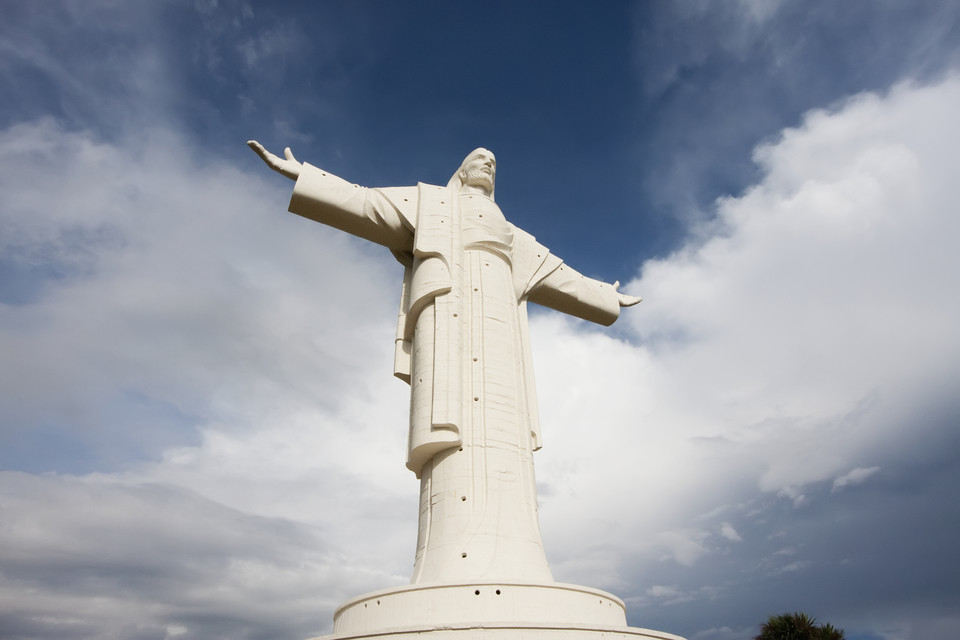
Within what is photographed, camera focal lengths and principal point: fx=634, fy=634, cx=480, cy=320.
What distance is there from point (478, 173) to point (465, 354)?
15.9ft

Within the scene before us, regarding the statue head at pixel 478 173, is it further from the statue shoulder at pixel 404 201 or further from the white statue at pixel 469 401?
the statue shoulder at pixel 404 201

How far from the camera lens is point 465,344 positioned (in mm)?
10859

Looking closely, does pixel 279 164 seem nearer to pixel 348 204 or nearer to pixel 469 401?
pixel 348 204

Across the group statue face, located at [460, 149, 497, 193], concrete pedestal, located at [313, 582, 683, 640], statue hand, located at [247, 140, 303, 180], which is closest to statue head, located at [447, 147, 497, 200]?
statue face, located at [460, 149, 497, 193]

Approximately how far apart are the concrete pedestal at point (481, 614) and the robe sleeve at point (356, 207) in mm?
6844

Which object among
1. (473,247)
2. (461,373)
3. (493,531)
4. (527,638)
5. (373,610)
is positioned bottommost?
(527,638)

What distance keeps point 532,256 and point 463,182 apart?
2.24 meters

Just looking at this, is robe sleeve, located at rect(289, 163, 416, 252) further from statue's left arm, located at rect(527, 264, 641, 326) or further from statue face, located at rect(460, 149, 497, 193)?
statue's left arm, located at rect(527, 264, 641, 326)

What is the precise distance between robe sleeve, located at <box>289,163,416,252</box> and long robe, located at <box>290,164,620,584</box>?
2 centimetres

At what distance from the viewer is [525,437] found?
10422 mm

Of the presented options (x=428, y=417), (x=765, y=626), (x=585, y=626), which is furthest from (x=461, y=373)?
(x=765, y=626)

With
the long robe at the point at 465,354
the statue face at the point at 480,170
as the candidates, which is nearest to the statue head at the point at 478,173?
the statue face at the point at 480,170

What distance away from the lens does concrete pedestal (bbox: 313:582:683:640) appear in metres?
6.86

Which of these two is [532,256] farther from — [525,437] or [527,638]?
[527,638]
